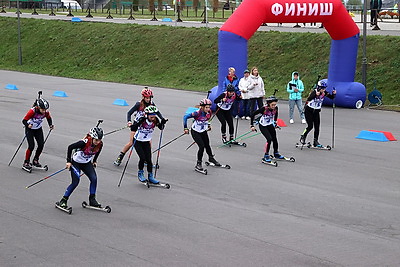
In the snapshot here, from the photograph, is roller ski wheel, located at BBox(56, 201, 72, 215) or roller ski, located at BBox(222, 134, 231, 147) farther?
roller ski, located at BBox(222, 134, 231, 147)

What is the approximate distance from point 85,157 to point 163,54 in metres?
28.3

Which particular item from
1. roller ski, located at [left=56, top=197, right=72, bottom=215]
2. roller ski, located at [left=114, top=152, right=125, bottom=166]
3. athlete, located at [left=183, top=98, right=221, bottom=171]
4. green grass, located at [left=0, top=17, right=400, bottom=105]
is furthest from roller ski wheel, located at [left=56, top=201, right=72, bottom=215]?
green grass, located at [left=0, top=17, right=400, bottom=105]

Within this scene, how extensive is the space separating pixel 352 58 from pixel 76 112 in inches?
433

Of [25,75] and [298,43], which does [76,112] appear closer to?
[298,43]

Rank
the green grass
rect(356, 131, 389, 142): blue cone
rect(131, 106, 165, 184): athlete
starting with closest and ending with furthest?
rect(131, 106, 165, 184): athlete < rect(356, 131, 389, 142): blue cone < the green grass

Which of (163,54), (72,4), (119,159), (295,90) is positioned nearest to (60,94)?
(163,54)

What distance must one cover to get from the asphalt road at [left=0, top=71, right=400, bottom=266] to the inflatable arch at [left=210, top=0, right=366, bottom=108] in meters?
4.22

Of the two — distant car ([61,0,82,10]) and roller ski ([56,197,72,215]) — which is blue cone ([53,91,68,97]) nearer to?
roller ski ([56,197,72,215])

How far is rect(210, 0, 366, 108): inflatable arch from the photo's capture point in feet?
74.6

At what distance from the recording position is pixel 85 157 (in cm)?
1153

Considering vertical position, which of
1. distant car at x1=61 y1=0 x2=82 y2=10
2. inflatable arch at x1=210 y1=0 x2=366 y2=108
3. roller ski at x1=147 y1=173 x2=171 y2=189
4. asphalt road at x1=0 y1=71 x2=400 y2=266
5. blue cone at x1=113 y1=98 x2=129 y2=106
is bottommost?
→ asphalt road at x1=0 y1=71 x2=400 y2=266

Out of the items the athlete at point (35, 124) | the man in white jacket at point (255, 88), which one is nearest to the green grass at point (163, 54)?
the man in white jacket at point (255, 88)

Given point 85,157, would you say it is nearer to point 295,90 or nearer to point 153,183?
point 153,183

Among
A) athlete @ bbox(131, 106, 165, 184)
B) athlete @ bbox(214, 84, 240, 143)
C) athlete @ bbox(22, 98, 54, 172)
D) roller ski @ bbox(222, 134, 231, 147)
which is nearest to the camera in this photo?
athlete @ bbox(131, 106, 165, 184)
